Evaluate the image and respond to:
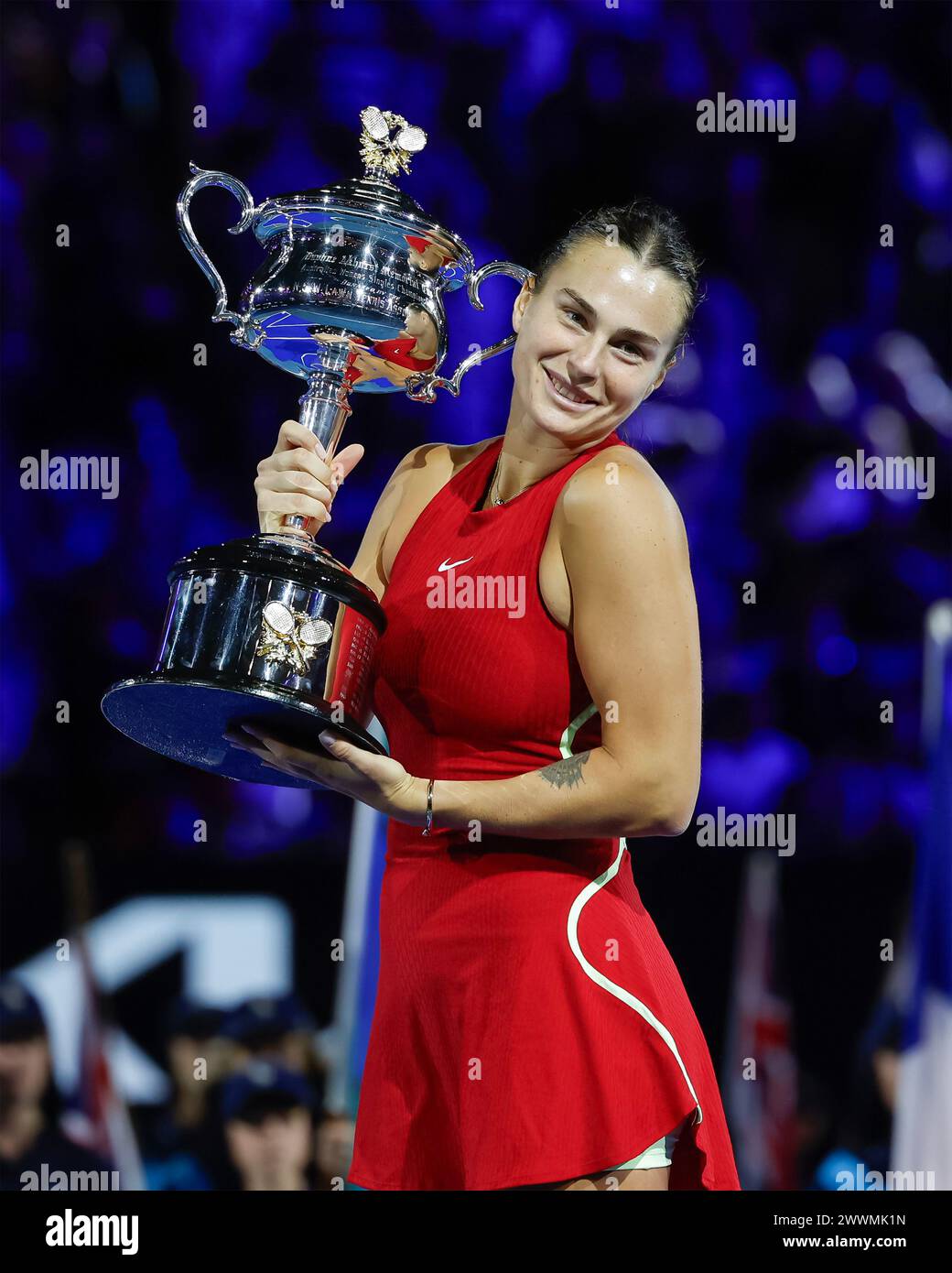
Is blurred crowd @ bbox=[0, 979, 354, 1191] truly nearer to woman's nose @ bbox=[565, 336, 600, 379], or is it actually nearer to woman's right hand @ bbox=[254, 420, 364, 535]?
woman's right hand @ bbox=[254, 420, 364, 535]

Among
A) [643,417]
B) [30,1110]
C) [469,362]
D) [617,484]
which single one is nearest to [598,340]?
[617,484]

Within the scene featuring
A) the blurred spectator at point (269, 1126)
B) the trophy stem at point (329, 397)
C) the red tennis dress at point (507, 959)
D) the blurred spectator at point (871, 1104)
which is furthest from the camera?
the blurred spectator at point (871, 1104)

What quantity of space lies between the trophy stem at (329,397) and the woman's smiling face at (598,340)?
0.79 feet

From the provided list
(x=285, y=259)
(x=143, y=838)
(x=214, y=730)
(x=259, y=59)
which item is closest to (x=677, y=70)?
(x=259, y=59)

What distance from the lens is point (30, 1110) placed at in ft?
9.87

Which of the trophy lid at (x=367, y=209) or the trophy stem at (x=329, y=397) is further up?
the trophy lid at (x=367, y=209)

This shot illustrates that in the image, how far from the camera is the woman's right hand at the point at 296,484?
4.85ft

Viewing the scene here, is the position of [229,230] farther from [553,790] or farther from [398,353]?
[553,790]

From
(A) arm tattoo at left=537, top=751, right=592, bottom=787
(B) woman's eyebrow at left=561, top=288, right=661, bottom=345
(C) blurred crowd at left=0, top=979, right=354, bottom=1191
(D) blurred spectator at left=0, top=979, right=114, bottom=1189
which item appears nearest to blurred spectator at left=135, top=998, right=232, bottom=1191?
(C) blurred crowd at left=0, top=979, right=354, bottom=1191

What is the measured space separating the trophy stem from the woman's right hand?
0.04m

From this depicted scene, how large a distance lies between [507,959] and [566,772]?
17 cm

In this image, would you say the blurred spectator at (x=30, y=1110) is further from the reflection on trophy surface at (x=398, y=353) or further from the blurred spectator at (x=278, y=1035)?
the reflection on trophy surface at (x=398, y=353)

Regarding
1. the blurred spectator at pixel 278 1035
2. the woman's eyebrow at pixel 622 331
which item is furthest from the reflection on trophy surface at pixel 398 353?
the blurred spectator at pixel 278 1035

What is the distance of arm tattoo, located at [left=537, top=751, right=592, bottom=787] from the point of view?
1.28m
